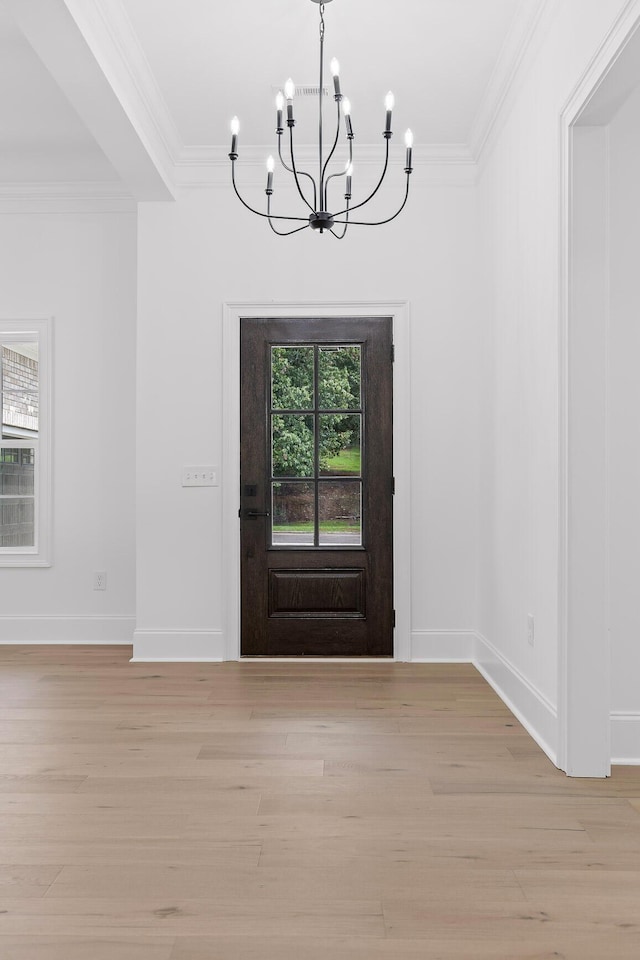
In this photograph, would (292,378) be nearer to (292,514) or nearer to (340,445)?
(340,445)

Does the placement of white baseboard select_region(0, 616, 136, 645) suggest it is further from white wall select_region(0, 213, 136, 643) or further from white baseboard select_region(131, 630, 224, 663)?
white baseboard select_region(131, 630, 224, 663)

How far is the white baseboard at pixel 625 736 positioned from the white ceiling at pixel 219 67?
9.20ft

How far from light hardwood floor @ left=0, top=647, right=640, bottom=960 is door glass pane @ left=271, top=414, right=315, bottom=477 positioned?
4.66 ft

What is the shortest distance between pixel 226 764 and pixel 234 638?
5.33 feet

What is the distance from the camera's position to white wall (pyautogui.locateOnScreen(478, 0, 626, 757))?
2.78 m

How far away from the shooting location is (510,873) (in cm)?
199

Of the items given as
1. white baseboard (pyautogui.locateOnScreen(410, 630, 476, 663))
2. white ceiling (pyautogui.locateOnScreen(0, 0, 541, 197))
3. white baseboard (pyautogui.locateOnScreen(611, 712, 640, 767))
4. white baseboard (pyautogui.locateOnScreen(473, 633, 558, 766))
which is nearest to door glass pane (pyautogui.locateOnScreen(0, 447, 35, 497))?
white ceiling (pyautogui.locateOnScreen(0, 0, 541, 197))

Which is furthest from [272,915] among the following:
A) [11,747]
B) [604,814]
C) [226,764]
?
[11,747]

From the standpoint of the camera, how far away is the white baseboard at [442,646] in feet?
14.2

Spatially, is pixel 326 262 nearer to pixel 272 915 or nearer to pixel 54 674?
pixel 54 674

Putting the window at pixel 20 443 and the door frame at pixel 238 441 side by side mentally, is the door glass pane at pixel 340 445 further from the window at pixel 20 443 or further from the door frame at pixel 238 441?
the window at pixel 20 443

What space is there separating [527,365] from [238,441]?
1.86m

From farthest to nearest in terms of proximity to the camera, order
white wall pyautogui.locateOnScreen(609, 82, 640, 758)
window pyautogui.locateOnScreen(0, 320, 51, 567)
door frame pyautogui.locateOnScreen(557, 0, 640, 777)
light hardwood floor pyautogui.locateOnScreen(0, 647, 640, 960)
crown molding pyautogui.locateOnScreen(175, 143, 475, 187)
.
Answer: window pyautogui.locateOnScreen(0, 320, 51, 567), crown molding pyautogui.locateOnScreen(175, 143, 475, 187), white wall pyautogui.locateOnScreen(609, 82, 640, 758), door frame pyautogui.locateOnScreen(557, 0, 640, 777), light hardwood floor pyautogui.locateOnScreen(0, 647, 640, 960)

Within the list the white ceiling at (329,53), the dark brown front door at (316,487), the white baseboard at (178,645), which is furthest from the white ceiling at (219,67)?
the white baseboard at (178,645)
